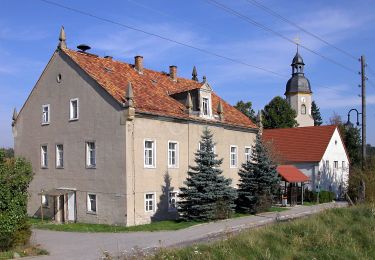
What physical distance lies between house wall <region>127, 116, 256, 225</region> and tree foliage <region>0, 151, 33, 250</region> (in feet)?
28.6

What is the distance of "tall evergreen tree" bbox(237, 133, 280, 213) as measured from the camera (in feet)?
99.3

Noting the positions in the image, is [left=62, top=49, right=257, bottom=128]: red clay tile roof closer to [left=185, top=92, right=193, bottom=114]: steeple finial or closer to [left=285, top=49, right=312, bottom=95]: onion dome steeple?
[left=185, top=92, right=193, bottom=114]: steeple finial

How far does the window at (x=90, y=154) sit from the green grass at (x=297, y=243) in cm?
1604

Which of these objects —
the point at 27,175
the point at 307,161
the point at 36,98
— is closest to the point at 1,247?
the point at 27,175

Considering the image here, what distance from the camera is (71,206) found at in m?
28.2

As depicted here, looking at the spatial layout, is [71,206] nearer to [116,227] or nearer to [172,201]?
[116,227]

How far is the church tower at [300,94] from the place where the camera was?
7056 centimetres

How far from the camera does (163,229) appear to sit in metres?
23.1

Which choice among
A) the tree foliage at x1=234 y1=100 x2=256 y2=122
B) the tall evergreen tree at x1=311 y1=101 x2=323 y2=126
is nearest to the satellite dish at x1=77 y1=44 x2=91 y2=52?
the tree foliage at x1=234 y1=100 x2=256 y2=122

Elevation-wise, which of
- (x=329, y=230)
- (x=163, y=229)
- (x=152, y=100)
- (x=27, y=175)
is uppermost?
(x=152, y=100)

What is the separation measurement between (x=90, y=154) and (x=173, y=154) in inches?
198

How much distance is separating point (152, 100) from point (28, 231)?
1297 cm

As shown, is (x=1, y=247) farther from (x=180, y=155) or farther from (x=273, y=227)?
(x=180, y=155)

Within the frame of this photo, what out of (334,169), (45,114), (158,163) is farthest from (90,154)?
(334,169)
